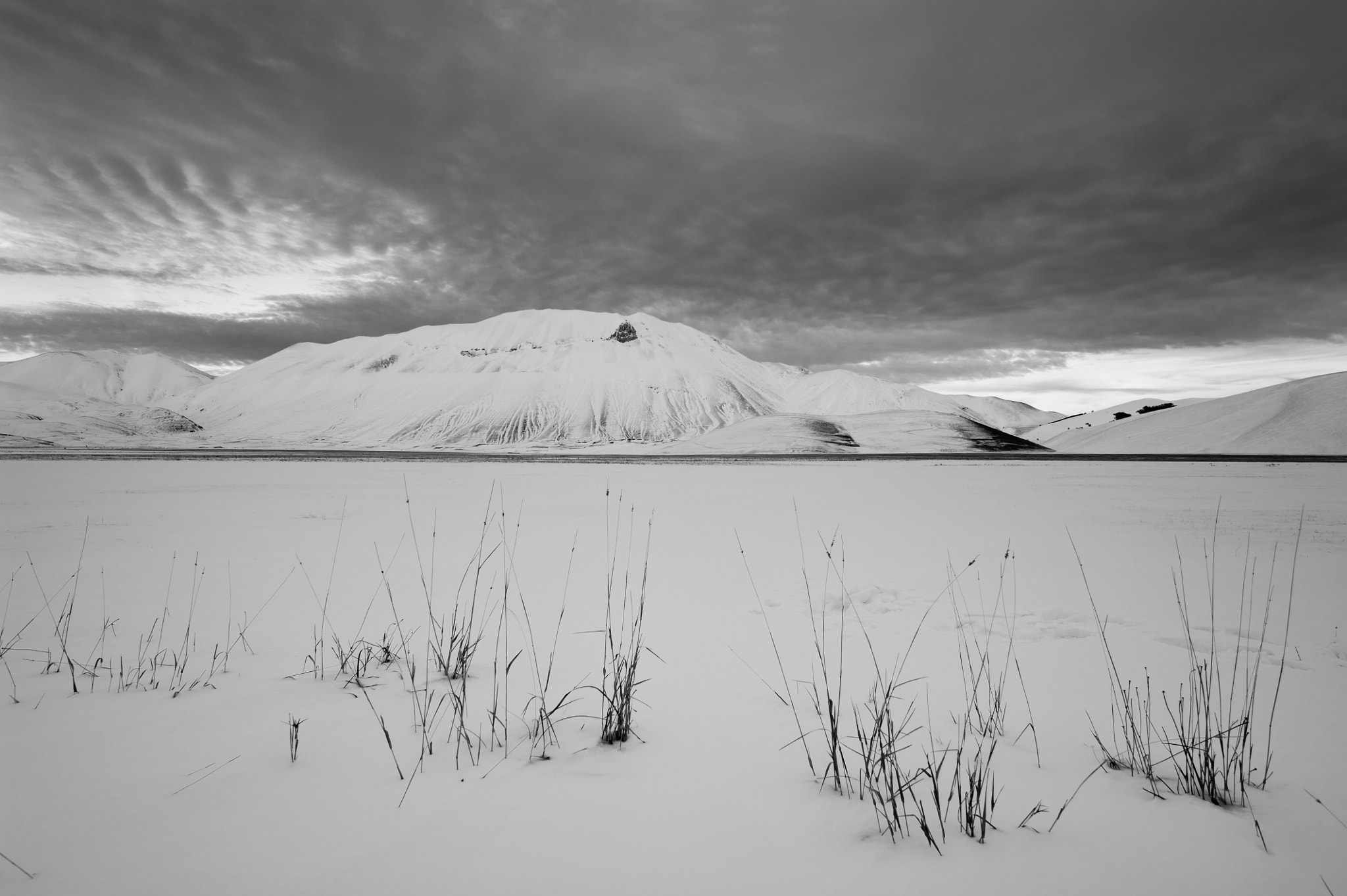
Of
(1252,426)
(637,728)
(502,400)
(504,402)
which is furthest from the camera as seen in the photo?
(502,400)

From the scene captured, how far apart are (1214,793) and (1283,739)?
1.42 m

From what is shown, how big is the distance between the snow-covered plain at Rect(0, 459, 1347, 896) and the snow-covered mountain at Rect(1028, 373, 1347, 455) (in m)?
70.5

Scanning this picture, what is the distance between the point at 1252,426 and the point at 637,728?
294ft

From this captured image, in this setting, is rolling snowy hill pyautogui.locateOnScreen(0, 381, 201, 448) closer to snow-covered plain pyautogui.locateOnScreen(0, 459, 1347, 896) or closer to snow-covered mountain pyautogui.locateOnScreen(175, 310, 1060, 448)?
snow-covered mountain pyautogui.locateOnScreen(175, 310, 1060, 448)

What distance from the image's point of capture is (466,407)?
15962cm

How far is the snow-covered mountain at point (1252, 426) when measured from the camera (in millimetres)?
61656

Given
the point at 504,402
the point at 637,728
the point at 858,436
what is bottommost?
the point at 637,728

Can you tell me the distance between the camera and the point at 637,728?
418cm

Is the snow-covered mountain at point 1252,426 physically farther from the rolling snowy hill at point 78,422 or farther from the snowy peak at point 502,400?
the rolling snowy hill at point 78,422

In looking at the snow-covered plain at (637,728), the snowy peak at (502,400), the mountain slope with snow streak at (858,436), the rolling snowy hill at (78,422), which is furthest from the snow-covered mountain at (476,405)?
the snow-covered plain at (637,728)

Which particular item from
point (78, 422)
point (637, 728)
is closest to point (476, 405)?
point (78, 422)

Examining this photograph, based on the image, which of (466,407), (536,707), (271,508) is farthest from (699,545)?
(466,407)

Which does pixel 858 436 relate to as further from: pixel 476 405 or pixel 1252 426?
pixel 476 405

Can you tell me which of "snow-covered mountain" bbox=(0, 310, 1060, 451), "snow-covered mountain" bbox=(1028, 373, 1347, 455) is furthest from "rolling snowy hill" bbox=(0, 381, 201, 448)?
"snow-covered mountain" bbox=(1028, 373, 1347, 455)
